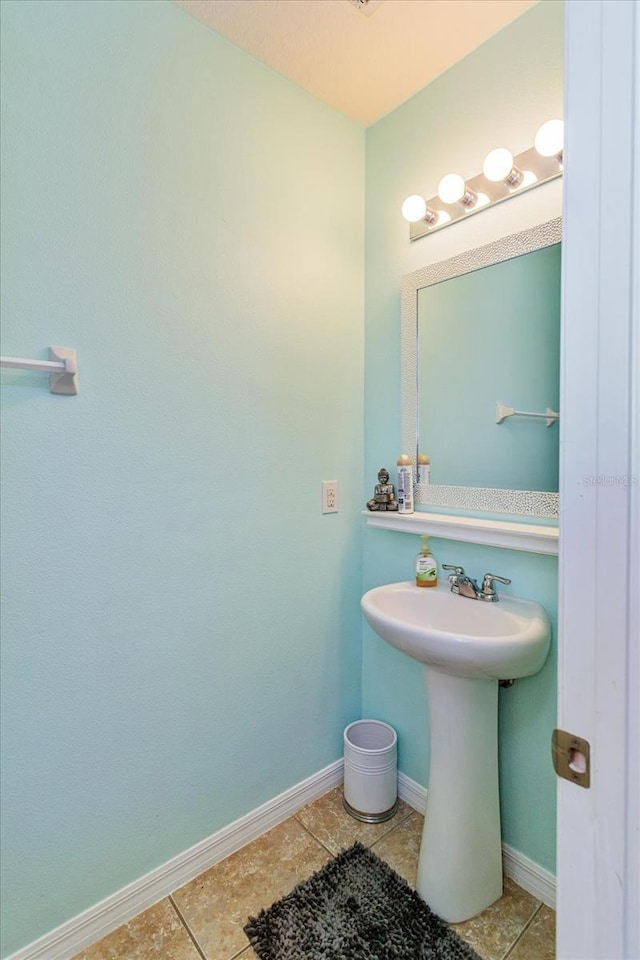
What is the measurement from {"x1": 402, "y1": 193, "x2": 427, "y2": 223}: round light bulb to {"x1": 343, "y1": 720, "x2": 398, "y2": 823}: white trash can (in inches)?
72.5

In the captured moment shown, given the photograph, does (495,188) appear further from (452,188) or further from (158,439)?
(158,439)

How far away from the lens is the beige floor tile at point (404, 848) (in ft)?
4.49

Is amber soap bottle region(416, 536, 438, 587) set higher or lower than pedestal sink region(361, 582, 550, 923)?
higher

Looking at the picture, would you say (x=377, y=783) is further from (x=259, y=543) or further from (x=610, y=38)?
(x=610, y=38)

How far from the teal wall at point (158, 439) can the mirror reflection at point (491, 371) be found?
1.20 ft


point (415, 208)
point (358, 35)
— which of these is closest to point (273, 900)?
point (415, 208)

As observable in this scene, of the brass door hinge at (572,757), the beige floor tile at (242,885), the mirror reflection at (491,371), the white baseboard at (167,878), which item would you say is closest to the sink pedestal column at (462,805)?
the beige floor tile at (242,885)

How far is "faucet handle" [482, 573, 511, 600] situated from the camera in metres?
1.34

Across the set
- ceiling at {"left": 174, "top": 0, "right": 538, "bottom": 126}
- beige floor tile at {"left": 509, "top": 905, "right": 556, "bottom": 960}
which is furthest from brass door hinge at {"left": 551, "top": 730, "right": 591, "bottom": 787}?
ceiling at {"left": 174, "top": 0, "right": 538, "bottom": 126}

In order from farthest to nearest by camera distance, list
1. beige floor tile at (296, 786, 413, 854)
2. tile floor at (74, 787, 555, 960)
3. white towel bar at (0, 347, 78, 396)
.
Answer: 1. beige floor tile at (296, 786, 413, 854)
2. tile floor at (74, 787, 555, 960)
3. white towel bar at (0, 347, 78, 396)

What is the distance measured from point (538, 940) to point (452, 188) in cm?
212

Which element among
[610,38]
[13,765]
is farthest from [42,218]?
[13,765]

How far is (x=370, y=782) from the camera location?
1575 millimetres

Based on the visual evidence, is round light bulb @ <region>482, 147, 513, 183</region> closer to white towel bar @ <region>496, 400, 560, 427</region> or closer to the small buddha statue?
white towel bar @ <region>496, 400, 560, 427</region>
